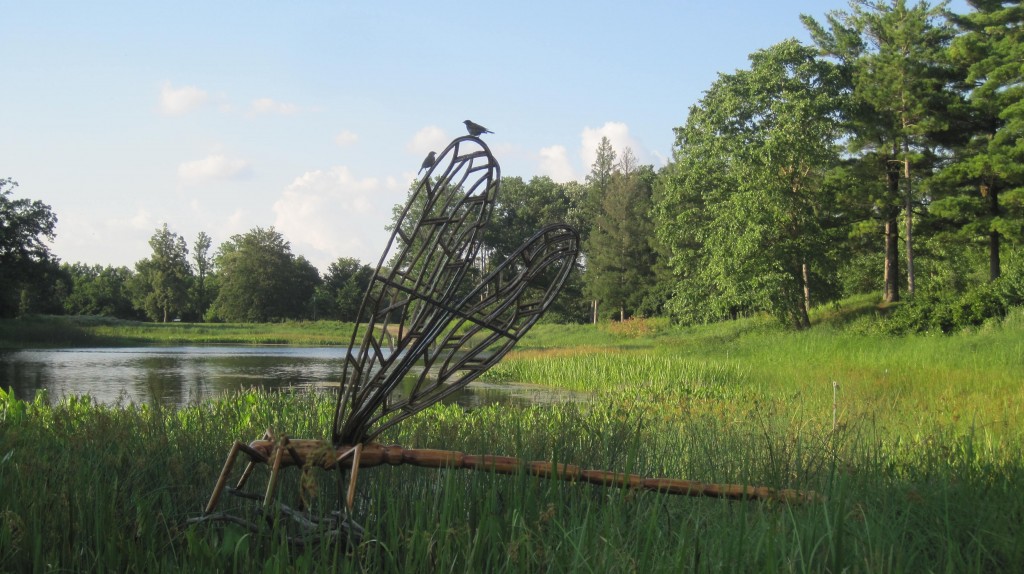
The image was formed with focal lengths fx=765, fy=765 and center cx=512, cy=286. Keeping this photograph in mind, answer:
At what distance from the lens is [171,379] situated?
18.1 metres

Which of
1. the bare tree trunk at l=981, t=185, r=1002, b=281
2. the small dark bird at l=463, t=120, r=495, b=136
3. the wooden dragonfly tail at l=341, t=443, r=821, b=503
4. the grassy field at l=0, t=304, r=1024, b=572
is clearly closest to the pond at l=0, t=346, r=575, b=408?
the grassy field at l=0, t=304, r=1024, b=572

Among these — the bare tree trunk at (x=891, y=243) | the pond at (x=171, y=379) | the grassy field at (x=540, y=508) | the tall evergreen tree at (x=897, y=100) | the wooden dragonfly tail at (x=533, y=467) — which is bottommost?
the pond at (x=171, y=379)

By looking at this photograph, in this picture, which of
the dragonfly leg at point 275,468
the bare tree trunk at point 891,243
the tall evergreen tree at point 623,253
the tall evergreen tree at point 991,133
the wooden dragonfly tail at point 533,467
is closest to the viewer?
the dragonfly leg at point 275,468

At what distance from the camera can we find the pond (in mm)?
13310

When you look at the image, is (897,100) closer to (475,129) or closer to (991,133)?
(991,133)

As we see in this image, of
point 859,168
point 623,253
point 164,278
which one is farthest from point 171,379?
point 164,278

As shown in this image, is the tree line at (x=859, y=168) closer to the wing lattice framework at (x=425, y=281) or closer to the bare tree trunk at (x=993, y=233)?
the bare tree trunk at (x=993, y=233)

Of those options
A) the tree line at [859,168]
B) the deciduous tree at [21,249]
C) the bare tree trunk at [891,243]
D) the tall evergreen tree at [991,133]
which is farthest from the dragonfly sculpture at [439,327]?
the deciduous tree at [21,249]

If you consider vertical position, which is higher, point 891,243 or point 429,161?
point 891,243

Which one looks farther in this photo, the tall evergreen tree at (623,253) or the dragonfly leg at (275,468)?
the tall evergreen tree at (623,253)

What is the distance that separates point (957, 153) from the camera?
27.0 meters

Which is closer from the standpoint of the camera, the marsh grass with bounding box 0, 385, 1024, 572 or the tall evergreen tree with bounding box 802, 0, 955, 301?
the marsh grass with bounding box 0, 385, 1024, 572

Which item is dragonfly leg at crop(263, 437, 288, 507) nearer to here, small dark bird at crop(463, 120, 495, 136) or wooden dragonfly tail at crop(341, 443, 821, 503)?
wooden dragonfly tail at crop(341, 443, 821, 503)

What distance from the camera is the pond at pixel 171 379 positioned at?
524 inches
